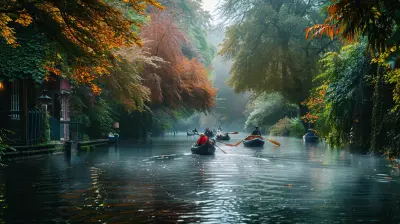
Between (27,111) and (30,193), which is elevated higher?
(27,111)

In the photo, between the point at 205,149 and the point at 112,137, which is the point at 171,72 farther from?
the point at 205,149

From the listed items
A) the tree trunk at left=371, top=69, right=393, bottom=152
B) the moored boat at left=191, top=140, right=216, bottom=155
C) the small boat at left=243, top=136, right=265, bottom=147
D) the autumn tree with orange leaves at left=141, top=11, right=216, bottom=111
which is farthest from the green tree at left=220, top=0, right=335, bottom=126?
the tree trunk at left=371, top=69, right=393, bottom=152

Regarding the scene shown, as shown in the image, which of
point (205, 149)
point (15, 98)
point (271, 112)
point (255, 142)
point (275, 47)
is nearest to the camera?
point (15, 98)

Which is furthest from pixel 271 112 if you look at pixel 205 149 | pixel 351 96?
pixel 351 96

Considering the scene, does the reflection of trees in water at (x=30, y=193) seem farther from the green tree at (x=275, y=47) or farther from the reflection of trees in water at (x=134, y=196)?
the green tree at (x=275, y=47)

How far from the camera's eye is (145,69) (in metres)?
54.8

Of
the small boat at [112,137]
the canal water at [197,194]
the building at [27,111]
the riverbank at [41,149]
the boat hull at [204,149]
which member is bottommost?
the canal water at [197,194]

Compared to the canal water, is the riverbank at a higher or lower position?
higher

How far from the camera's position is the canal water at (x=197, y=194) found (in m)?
12.2

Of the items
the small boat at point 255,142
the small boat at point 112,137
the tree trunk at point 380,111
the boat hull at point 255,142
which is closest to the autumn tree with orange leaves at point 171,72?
the small boat at point 112,137

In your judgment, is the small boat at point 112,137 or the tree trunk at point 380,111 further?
the small boat at point 112,137

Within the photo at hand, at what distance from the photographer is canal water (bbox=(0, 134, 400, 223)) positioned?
12.2m

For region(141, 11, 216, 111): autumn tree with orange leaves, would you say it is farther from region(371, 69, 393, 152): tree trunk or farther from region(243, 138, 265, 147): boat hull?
region(371, 69, 393, 152): tree trunk

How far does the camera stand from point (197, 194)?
52.7 ft
